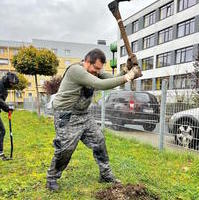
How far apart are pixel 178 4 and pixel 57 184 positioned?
89.0ft

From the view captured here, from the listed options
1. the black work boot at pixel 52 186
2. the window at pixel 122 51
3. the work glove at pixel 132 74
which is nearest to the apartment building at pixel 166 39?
the window at pixel 122 51

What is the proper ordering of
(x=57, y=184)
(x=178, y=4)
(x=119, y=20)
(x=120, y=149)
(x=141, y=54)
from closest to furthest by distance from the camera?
(x=119, y=20), (x=57, y=184), (x=120, y=149), (x=178, y=4), (x=141, y=54)

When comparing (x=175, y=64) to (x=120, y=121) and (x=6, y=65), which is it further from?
(x=6, y=65)

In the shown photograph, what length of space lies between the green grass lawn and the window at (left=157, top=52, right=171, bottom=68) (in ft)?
76.8

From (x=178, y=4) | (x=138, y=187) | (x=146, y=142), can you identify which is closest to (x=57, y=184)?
(x=138, y=187)

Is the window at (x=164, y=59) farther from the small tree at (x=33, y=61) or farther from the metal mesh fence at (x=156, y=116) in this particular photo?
the metal mesh fence at (x=156, y=116)

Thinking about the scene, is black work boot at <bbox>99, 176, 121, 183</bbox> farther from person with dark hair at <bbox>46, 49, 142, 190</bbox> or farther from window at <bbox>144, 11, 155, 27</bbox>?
window at <bbox>144, 11, 155, 27</bbox>

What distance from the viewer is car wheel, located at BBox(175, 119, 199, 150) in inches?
193

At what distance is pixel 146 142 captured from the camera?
20.4ft

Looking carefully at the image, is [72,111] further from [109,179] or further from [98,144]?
[109,179]

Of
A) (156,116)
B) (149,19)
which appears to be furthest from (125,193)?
(149,19)

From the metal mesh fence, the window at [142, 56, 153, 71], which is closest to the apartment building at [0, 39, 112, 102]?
the window at [142, 56, 153, 71]

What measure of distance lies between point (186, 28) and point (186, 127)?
22.7 m

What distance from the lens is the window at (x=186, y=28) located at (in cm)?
2387
